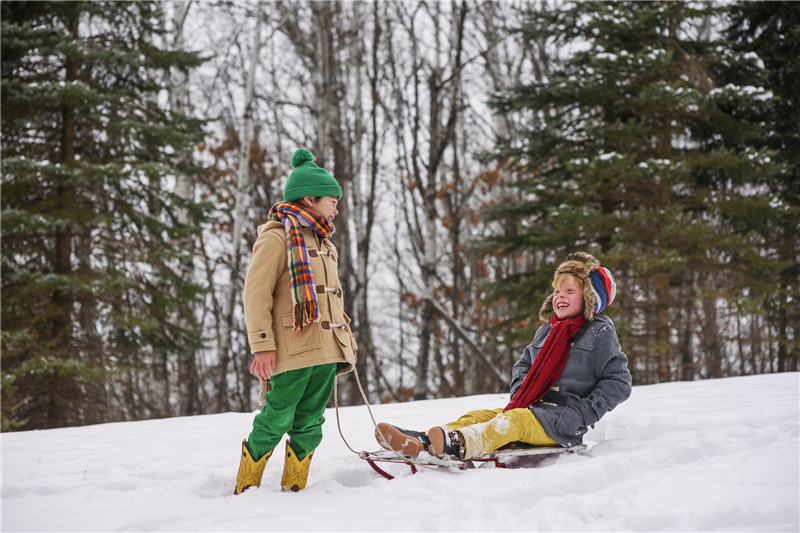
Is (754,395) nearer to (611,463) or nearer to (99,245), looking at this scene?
(611,463)

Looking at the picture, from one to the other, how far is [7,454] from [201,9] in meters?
11.4

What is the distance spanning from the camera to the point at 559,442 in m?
3.02

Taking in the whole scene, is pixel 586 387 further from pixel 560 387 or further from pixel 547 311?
pixel 547 311

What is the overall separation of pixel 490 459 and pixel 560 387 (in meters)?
0.59

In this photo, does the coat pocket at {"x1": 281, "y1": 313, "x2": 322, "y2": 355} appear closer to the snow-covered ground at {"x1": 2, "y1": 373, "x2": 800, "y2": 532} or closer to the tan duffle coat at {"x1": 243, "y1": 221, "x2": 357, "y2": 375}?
the tan duffle coat at {"x1": 243, "y1": 221, "x2": 357, "y2": 375}

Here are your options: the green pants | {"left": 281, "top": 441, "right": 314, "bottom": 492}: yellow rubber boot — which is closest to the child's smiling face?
the green pants

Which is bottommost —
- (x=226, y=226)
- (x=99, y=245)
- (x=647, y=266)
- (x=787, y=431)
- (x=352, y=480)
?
(x=352, y=480)

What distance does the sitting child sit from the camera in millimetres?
2818

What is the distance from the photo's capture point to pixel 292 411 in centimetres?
272

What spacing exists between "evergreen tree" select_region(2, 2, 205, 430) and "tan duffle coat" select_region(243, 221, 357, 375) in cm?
545

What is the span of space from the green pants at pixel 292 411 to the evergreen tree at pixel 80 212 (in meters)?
5.36

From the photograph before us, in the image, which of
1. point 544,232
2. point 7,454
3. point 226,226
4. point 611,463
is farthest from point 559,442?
point 226,226

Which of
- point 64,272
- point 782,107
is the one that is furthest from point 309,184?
point 782,107

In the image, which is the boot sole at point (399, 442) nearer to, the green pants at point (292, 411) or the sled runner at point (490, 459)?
the sled runner at point (490, 459)
